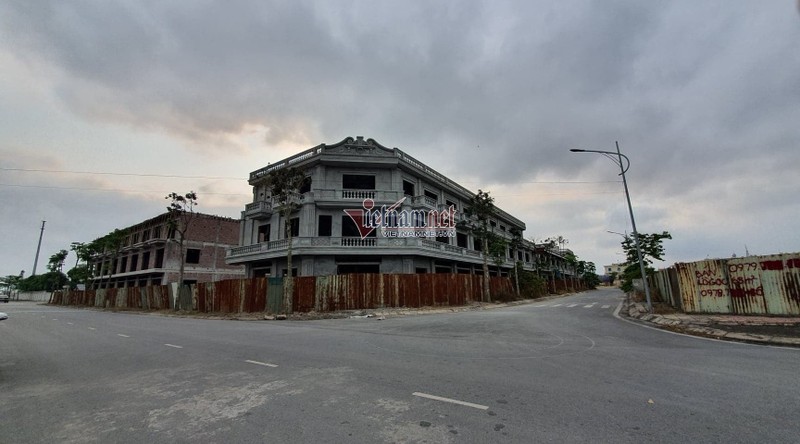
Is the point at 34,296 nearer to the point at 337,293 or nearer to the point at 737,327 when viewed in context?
the point at 337,293

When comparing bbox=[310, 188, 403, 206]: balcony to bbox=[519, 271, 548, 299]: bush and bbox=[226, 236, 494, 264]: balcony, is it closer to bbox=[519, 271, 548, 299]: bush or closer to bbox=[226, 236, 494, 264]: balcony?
bbox=[226, 236, 494, 264]: balcony

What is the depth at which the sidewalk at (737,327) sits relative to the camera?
337 inches

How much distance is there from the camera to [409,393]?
4602 mm

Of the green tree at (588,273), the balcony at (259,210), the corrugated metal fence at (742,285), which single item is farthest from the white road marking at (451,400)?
the green tree at (588,273)

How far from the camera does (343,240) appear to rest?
24344 mm

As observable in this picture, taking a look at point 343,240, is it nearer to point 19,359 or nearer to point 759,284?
point 19,359

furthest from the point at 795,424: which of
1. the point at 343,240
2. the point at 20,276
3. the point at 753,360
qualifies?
the point at 20,276

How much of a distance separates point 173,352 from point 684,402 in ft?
31.4

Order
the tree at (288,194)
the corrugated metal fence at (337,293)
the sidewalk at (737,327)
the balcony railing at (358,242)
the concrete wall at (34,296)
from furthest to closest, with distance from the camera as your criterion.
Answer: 1. the concrete wall at (34,296)
2. the balcony railing at (358,242)
3. the corrugated metal fence at (337,293)
4. the tree at (288,194)
5. the sidewalk at (737,327)

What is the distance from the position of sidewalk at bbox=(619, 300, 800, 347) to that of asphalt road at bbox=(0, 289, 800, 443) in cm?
96

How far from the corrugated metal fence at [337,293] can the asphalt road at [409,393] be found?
464 inches

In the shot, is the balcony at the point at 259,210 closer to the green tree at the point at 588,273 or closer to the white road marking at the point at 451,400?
the white road marking at the point at 451,400

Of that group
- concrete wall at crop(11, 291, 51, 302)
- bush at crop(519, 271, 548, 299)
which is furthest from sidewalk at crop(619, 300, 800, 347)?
concrete wall at crop(11, 291, 51, 302)

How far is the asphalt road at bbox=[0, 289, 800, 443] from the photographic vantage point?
137 inches
